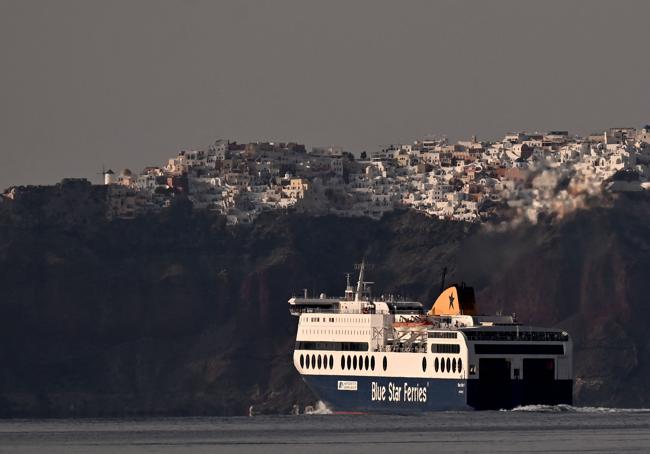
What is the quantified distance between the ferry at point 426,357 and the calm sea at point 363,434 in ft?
5.09

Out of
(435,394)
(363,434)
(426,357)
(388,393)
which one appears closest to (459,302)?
(426,357)

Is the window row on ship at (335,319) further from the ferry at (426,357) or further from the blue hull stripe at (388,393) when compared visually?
the blue hull stripe at (388,393)

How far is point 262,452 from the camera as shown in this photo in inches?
5448

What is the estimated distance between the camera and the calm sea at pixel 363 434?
5541 inches

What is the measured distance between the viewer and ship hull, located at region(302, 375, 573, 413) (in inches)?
6693

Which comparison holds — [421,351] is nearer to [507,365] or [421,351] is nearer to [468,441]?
[507,365]

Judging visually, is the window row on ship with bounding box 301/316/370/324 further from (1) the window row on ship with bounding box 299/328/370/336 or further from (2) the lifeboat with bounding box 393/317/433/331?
(2) the lifeboat with bounding box 393/317/433/331

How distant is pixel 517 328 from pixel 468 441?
27.3 meters

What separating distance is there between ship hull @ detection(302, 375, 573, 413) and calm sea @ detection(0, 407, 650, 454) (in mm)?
→ 900

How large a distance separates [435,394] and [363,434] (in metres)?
20.3

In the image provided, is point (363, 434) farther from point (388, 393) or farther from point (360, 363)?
point (360, 363)

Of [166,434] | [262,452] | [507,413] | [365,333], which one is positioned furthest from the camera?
[365,333]


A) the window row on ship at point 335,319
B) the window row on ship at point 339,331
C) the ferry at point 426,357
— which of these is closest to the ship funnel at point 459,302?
the ferry at point 426,357

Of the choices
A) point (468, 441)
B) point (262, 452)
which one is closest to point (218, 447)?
point (262, 452)
